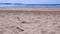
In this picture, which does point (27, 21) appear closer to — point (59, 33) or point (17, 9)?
point (17, 9)

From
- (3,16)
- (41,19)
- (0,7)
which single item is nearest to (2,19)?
(3,16)

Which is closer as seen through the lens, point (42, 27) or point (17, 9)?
point (42, 27)

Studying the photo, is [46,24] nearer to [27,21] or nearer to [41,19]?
[41,19]

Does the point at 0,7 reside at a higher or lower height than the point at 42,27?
higher

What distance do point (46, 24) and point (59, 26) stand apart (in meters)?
0.13

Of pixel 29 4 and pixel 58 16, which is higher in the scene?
pixel 29 4

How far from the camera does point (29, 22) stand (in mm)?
1098

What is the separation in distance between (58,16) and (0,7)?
0.65 m

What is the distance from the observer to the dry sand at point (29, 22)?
3.31 feet

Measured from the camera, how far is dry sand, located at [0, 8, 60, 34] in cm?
101

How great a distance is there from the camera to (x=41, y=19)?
3.68ft

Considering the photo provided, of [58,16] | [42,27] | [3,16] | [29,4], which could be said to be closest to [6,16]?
[3,16]

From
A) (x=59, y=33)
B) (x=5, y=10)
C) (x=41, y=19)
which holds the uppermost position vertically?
(x=5, y=10)

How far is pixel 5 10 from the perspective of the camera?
3.80 ft
